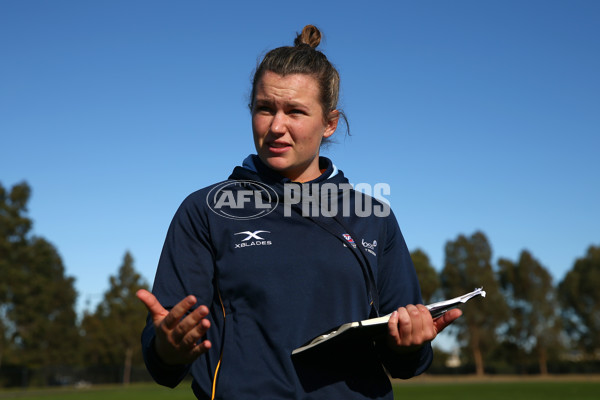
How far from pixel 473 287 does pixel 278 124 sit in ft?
258

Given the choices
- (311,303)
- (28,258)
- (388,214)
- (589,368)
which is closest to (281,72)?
(388,214)

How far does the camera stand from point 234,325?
7.70ft

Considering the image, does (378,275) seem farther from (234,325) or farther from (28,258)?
(28,258)

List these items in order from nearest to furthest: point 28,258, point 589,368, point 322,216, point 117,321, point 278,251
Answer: point 278,251
point 322,216
point 28,258
point 117,321
point 589,368

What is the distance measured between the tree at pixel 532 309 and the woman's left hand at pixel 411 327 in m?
80.2

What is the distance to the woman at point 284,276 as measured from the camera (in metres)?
2.28

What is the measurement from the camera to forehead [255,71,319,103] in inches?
104

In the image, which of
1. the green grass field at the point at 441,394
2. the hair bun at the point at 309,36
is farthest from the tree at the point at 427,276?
the hair bun at the point at 309,36

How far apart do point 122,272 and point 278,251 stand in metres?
63.1

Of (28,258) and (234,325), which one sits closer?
(234,325)

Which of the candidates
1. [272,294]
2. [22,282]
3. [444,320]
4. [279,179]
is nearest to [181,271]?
[272,294]

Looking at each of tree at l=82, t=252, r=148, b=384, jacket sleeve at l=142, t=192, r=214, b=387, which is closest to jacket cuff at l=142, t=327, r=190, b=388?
jacket sleeve at l=142, t=192, r=214, b=387

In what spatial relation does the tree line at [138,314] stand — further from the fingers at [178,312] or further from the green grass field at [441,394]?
the fingers at [178,312]

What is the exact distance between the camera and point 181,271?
7.93ft
